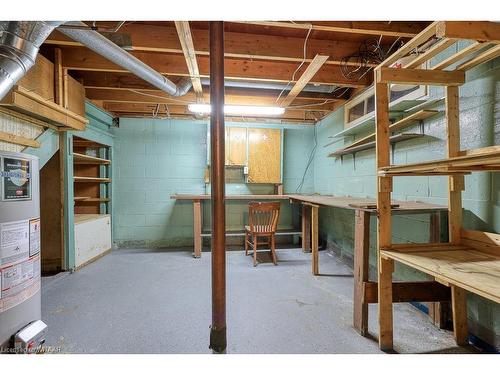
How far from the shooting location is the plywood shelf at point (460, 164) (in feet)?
3.23

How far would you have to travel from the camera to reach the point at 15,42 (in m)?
1.64

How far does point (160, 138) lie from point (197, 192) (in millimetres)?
1178

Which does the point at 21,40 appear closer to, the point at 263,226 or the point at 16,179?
the point at 16,179

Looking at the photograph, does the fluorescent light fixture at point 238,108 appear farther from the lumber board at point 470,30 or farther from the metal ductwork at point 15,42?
the lumber board at point 470,30

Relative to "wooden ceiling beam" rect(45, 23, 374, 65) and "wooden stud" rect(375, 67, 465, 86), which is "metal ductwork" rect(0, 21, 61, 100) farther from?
"wooden stud" rect(375, 67, 465, 86)

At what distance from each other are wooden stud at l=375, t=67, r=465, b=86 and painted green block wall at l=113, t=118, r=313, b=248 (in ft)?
11.3

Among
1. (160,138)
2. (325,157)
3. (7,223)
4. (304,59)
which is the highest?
(304,59)

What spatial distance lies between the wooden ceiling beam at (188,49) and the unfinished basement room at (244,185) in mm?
17

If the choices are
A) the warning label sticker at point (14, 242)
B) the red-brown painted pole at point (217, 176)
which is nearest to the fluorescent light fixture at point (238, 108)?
the red-brown painted pole at point (217, 176)

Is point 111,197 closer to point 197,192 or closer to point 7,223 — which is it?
point 197,192

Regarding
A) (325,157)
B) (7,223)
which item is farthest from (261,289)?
(325,157)

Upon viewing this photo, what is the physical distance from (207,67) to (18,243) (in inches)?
94.3

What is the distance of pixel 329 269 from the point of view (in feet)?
10.7

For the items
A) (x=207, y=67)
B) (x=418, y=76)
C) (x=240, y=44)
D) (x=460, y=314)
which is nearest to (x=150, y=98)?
(x=207, y=67)
